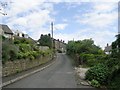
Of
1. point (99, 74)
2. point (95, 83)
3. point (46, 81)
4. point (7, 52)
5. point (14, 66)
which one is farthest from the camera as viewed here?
point (14, 66)

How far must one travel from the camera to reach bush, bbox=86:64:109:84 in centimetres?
1694

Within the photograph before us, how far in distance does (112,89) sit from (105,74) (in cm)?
392

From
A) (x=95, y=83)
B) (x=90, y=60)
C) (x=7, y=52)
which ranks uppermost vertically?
(x=7, y=52)

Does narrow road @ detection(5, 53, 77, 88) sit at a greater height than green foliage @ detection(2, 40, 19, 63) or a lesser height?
lesser

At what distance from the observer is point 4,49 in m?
20.1

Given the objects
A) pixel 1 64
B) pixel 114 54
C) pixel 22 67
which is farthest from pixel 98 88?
pixel 22 67

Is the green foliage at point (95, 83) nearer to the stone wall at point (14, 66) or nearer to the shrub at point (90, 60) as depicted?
the stone wall at point (14, 66)

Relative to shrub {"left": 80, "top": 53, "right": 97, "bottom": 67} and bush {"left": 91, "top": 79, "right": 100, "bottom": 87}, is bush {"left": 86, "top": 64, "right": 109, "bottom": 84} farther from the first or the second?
shrub {"left": 80, "top": 53, "right": 97, "bottom": 67}

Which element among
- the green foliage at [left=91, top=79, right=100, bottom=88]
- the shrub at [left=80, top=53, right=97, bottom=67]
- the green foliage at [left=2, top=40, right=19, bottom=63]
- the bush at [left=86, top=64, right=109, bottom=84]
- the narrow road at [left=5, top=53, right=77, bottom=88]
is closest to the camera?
the narrow road at [left=5, top=53, right=77, bottom=88]

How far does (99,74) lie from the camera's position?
17312mm

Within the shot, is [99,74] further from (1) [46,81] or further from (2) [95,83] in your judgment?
(1) [46,81]

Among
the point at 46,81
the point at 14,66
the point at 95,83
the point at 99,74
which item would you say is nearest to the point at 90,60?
the point at 14,66

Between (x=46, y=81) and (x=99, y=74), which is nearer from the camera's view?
(x=99, y=74)

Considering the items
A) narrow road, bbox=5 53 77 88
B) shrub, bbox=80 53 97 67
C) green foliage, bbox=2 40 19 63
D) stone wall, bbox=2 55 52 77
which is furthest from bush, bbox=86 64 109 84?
shrub, bbox=80 53 97 67
